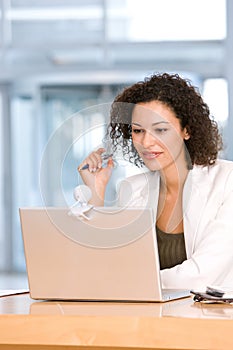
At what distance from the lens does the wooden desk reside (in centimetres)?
208

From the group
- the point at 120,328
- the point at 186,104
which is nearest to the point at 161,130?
the point at 186,104

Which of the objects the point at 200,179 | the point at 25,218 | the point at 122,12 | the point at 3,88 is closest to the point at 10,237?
the point at 3,88

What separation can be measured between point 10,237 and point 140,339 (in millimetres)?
8241

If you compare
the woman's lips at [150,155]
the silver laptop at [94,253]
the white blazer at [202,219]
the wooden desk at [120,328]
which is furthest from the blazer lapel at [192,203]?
the wooden desk at [120,328]

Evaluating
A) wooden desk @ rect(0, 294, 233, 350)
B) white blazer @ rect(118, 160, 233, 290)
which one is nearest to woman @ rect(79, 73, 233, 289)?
white blazer @ rect(118, 160, 233, 290)

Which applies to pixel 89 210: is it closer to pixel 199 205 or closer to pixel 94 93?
pixel 199 205

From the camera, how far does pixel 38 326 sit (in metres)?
2.18

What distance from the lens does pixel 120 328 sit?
2.14m

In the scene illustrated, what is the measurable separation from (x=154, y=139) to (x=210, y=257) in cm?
48

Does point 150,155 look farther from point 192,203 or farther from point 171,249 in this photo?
point 171,249

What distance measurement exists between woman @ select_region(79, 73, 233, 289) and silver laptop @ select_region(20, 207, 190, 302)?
0.15 meters

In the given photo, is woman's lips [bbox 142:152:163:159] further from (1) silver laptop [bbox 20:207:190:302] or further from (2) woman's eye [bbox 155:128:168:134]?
(1) silver laptop [bbox 20:207:190:302]

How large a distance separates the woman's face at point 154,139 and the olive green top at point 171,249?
1.17 feet

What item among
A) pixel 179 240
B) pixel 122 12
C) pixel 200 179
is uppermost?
pixel 122 12
